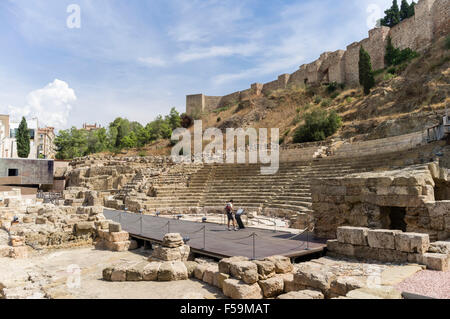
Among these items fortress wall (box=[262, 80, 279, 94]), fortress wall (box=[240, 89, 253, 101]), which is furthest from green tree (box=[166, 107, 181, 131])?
fortress wall (box=[262, 80, 279, 94])

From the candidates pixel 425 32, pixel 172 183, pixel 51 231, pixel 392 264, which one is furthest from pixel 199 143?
pixel 392 264

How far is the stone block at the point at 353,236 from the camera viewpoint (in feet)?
22.4

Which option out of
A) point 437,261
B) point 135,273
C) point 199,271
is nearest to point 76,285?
point 135,273

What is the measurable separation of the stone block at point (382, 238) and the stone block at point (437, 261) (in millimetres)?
688

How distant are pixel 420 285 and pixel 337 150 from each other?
56.8 feet

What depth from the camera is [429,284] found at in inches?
188

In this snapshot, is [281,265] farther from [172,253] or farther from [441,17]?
[441,17]

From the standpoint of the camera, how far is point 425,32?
32000 millimetres

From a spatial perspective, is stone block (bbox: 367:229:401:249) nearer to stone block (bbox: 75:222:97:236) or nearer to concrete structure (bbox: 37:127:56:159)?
stone block (bbox: 75:222:97:236)

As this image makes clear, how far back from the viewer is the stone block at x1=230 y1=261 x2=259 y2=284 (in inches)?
212

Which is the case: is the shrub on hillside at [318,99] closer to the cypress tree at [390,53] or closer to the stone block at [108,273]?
the cypress tree at [390,53]

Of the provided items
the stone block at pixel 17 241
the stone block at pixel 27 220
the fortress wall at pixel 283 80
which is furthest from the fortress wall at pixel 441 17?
the stone block at pixel 17 241

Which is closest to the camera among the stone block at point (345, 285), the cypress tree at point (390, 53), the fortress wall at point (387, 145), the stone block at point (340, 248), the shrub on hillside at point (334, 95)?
the stone block at point (345, 285)
